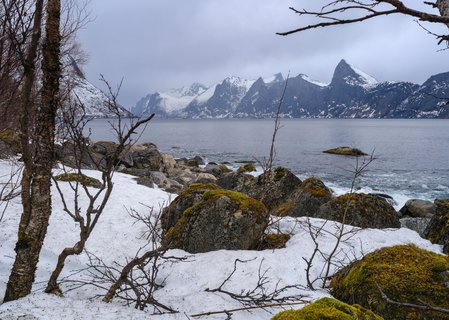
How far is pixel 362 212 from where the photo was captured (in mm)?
9859

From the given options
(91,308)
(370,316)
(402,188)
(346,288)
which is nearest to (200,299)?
(91,308)

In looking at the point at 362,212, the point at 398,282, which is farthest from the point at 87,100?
the point at 362,212

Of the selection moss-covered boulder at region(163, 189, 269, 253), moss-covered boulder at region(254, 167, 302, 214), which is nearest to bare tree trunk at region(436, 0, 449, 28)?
moss-covered boulder at region(163, 189, 269, 253)

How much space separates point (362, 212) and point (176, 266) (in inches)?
239

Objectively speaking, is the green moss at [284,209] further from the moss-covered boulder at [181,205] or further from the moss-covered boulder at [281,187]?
the moss-covered boulder at [181,205]

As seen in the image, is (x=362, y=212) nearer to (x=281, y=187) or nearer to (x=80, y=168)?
(x=281, y=187)

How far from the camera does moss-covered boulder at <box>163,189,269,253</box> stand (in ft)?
23.6

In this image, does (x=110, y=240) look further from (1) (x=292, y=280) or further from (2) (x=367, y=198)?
(2) (x=367, y=198)

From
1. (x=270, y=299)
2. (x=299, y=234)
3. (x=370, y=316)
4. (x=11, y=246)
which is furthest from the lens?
(x=299, y=234)

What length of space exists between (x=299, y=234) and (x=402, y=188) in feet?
75.4

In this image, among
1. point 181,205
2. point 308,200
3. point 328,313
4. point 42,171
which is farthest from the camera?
point 308,200

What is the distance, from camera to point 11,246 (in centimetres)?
689

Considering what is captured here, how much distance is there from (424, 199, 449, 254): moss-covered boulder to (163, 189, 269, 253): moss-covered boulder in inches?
153

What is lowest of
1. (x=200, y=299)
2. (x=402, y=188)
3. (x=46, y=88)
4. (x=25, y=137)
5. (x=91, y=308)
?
(x=402, y=188)
